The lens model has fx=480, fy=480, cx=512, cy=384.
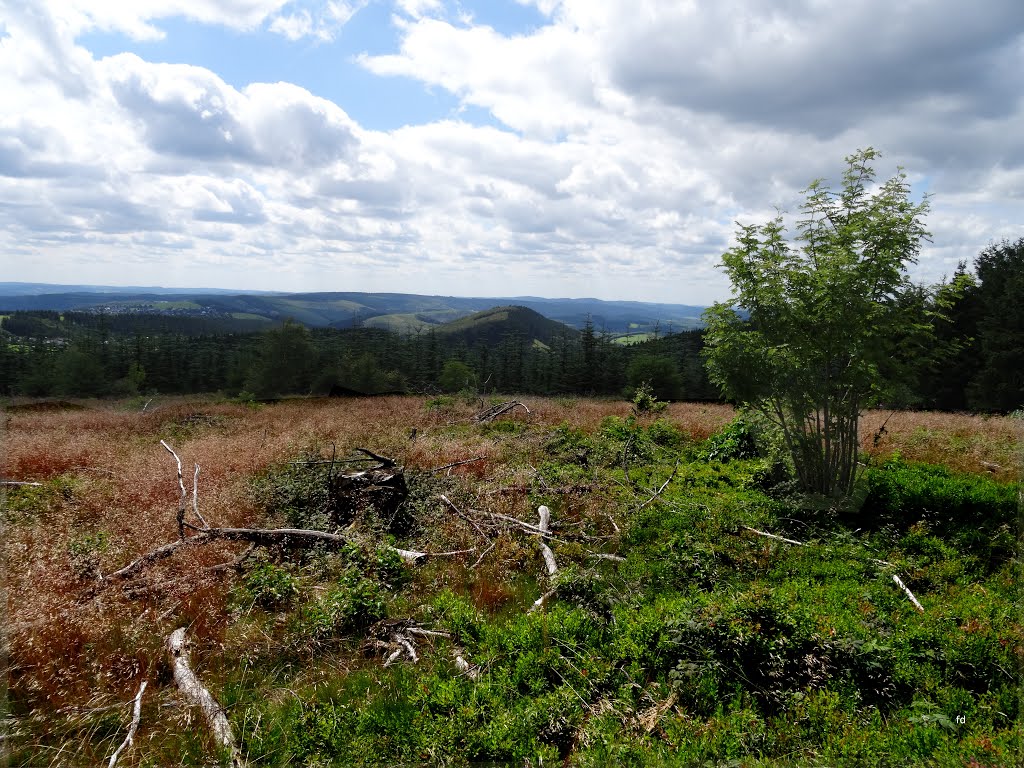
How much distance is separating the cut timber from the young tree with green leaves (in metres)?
8.70

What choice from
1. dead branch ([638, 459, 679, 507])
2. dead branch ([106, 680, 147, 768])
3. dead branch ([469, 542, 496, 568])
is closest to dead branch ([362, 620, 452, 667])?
dead branch ([469, 542, 496, 568])

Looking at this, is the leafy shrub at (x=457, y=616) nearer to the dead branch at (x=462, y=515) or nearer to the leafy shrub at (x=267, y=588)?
the leafy shrub at (x=267, y=588)

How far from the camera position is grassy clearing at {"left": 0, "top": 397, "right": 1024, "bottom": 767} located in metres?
3.40

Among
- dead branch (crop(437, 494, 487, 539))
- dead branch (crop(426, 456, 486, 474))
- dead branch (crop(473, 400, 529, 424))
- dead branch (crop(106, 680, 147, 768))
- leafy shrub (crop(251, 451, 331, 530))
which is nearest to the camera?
dead branch (crop(106, 680, 147, 768))

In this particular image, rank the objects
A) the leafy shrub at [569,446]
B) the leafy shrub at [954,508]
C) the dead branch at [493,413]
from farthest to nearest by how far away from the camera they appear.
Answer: the dead branch at [493,413] → the leafy shrub at [569,446] → the leafy shrub at [954,508]

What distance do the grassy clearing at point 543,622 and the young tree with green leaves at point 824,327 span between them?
46.3 inches

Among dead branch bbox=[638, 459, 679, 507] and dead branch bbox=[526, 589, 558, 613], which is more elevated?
dead branch bbox=[638, 459, 679, 507]

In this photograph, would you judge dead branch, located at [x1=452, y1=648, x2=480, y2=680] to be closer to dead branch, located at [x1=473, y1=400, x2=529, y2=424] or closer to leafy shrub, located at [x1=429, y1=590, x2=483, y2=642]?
leafy shrub, located at [x1=429, y1=590, x2=483, y2=642]

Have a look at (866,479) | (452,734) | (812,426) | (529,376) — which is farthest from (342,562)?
(529,376)

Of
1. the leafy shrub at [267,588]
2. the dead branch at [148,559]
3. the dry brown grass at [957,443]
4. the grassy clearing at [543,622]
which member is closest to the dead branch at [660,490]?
the grassy clearing at [543,622]

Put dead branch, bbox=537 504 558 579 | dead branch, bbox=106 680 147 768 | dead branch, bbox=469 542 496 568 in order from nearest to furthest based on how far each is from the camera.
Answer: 1. dead branch, bbox=106 680 147 768
2. dead branch, bbox=537 504 558 579
3. dead branch, bbox=469 542 496 568

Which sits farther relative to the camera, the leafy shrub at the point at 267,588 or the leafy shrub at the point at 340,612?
the leafy shrub at the point at 267,588

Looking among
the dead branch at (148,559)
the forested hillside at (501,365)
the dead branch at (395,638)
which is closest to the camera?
the dead branch at (395,638)

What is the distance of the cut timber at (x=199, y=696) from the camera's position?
344 cm
